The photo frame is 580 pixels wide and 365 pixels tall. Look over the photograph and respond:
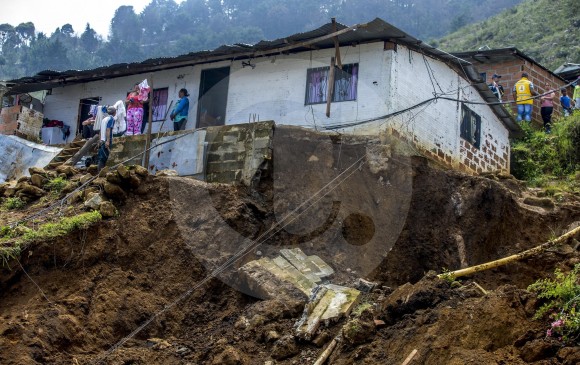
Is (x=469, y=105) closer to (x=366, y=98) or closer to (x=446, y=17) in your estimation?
(x=366, y=98)

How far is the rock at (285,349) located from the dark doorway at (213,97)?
28.3 ft

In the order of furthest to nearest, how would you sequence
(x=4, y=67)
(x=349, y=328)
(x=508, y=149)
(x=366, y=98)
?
1. (x=4, y=67)
2. (x=508, y=149)
3. (x=366, y=98)
4. (x=349, y=328)

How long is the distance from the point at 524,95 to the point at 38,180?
1354 cm

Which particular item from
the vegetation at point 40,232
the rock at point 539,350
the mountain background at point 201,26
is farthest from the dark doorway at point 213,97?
the mountain background at point 201,26

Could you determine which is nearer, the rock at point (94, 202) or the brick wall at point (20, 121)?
the rock at point (94, 202)

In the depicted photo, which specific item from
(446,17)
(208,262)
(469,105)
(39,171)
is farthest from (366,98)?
(446,17)

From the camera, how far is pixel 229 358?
531 inches

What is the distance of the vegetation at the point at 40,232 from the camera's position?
1587 centimetres

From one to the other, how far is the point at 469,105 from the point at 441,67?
146 cm

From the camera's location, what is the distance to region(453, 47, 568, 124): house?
2684cm

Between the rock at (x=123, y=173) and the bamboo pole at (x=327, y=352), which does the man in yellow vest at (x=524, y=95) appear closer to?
the rock at (x=123, y=173)

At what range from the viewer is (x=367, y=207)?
1772cm

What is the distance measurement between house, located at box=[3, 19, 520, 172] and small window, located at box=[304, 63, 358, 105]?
0.02m

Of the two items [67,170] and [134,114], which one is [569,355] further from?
[134,114]
